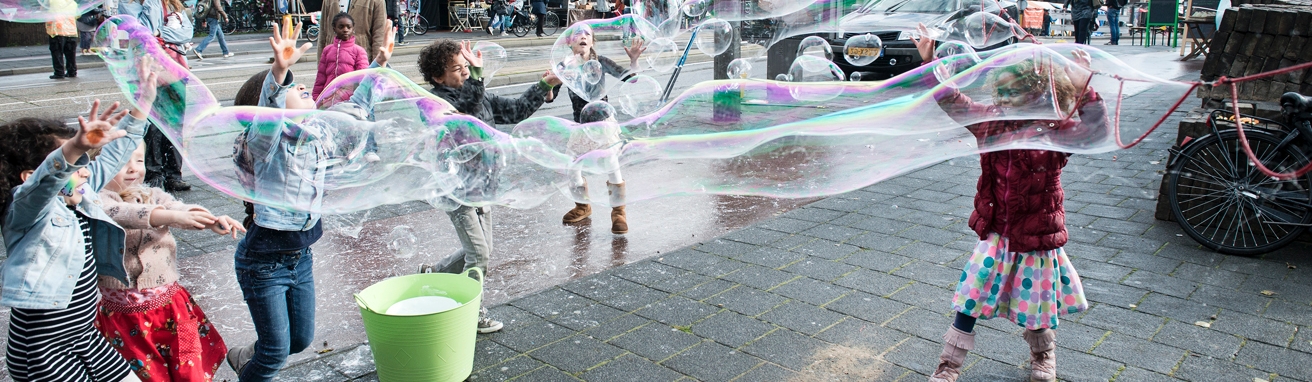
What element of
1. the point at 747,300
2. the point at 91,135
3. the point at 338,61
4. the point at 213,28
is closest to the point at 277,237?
the point at 91,135

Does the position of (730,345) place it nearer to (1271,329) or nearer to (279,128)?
(279,128)

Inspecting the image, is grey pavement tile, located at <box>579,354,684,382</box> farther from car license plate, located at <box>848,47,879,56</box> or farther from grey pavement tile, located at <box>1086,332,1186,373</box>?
car license plate, located at <box>848,47,879,56</box>

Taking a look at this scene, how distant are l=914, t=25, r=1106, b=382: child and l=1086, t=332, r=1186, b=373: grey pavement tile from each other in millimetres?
414

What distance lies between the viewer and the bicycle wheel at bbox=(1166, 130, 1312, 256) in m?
4.95

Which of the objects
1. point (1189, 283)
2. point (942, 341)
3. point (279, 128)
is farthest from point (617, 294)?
point (1189, 283)

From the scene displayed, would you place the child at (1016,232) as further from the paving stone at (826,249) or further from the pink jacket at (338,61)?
the pink jacket at (338,61)

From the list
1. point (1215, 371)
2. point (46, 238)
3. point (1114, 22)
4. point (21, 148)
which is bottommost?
point (1215, 371)

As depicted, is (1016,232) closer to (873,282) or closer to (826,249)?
(873,282)

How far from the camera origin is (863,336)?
393cm

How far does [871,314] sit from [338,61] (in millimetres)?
4289

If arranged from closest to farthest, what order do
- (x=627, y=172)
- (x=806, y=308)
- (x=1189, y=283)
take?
(x=806, y=308), (x=1189, y=283), (x=627, y=172)

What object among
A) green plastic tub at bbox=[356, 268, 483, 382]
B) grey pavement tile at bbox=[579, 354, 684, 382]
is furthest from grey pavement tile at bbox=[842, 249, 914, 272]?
green plastic tub at bbox=[356, 268, 483, 382]

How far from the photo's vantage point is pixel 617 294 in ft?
14.8

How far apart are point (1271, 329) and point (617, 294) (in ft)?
9.29
